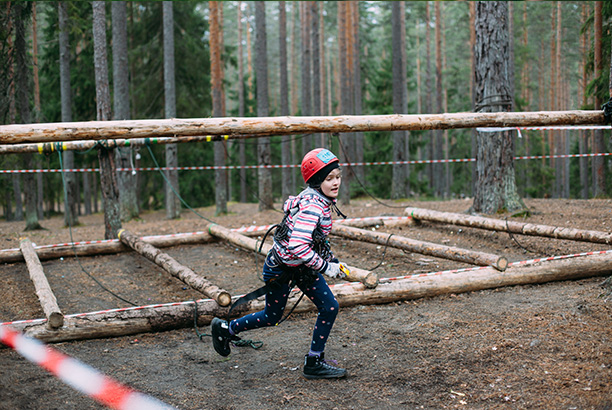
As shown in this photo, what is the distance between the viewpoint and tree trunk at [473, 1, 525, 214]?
11656mm

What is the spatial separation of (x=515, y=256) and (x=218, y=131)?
18.2ft

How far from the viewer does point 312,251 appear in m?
3.94

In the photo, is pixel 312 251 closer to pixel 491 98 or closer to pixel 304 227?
pixel 304 227

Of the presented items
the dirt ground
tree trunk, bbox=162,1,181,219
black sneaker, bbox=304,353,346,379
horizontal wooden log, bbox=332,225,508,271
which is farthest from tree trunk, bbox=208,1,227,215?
black sneaker, bbox=304,353,346,379

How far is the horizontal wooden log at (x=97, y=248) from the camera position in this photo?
944cm

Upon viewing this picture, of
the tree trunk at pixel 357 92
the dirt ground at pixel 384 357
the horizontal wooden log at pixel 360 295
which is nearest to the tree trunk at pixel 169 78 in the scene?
the tree trunk at pixel 357 92

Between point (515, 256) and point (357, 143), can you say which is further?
point (357, 143)

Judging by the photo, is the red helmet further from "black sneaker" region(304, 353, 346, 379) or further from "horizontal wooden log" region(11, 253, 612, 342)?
"horizontal wooden log" region(11, 253, 612, 342)

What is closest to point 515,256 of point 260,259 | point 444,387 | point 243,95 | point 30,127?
point 260,259

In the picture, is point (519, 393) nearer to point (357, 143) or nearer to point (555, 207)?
point (555, 207)

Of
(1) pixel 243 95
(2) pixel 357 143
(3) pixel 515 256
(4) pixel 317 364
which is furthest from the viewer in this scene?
(1) pixel 243 95

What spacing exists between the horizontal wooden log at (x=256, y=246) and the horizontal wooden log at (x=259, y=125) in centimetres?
179

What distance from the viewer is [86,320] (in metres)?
5.39

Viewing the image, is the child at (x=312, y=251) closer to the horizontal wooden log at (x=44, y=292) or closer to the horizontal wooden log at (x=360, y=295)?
the horizontal wooden log at (x=360, y=295)
